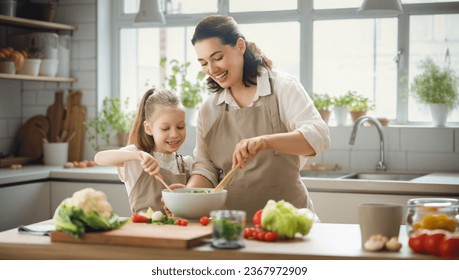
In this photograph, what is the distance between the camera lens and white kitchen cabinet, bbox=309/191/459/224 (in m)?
4.16

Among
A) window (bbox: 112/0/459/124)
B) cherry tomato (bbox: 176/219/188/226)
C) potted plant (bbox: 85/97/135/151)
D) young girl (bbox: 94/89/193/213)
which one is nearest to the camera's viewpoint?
cherry tomato (bbox: 176/219/188/226)

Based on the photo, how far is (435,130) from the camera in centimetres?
480

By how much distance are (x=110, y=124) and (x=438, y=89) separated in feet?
8.06

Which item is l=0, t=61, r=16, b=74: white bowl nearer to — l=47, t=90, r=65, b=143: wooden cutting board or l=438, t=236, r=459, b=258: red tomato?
l=47, t=90, r=65, b=143: wooden cutting board

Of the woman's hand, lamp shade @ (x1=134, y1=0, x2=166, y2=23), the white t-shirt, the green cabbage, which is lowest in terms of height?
the green cabbage

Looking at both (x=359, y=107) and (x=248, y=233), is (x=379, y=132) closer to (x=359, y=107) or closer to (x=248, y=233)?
(x=359, y=107)

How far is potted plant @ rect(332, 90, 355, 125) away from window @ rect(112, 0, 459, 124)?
0.46 ft

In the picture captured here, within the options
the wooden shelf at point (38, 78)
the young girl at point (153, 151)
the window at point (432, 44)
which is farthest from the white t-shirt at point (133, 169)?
the window at point (432, 44)

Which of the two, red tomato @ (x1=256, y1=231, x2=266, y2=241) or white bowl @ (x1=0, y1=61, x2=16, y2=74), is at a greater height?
white bowl @ (x1=0, y1=61, x2=16, y2=74)

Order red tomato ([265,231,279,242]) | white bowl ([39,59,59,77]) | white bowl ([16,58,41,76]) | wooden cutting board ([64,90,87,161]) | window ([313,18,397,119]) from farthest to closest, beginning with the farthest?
wooden cutting board ([64,90,87,161]) → white bowl ([39,59,59,77]) → white bowl ([16,58,41,76]) → window ([313,18,397,119]) → red tomato ([265,231,279,242])

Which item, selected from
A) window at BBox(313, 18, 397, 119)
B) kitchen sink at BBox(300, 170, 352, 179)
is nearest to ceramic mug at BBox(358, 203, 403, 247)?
kitchen sink at BBox(300, 170, 352, 179)

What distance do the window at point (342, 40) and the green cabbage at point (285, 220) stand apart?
2.91 m

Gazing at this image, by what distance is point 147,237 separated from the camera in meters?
2.21
